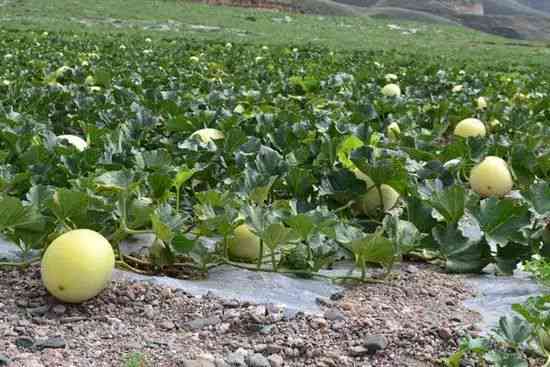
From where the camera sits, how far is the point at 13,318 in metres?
2.34

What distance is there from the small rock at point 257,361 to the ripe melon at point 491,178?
2.09 metres

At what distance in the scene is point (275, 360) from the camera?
2127mm

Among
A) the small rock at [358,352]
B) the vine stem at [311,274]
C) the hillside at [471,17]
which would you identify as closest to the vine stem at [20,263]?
the vine stem at [311,274]

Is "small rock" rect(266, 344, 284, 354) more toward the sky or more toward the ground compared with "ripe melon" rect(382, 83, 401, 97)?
more toward the ground

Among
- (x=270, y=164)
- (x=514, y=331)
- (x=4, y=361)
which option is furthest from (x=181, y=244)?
(x=514, y=331)

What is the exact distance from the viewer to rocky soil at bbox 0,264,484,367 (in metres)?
2.13

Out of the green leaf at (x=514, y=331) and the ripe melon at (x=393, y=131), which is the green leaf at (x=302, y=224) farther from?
the ripe melon at (x=393, y=131)

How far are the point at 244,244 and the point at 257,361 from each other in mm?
787

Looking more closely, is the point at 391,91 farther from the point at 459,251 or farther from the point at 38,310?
the point at 38,310

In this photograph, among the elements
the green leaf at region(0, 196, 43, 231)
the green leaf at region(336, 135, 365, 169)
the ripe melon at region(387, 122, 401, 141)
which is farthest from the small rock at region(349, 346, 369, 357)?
the ripe melon at region(387, 122, 401, 141)

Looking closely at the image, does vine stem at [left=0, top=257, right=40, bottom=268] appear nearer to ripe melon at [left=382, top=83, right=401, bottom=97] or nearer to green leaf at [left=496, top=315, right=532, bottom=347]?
green leaf at [left=496, top=315, right=532, bottom=347]

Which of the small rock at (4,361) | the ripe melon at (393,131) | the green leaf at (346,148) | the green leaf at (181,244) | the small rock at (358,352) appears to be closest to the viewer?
the small rock at (4,361)

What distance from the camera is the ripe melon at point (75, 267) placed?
2.41m

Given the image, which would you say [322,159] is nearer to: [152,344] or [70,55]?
[152,344]
